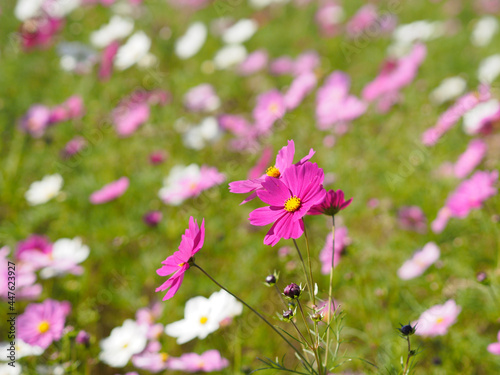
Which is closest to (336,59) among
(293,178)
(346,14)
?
(346,14)

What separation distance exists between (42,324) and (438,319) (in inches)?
48.2

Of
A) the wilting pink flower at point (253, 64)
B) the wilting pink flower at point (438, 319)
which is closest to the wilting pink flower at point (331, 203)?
the wilting pink flower at point (438, 319)

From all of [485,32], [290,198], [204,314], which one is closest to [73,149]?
[204,314]

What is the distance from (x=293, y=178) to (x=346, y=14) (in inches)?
163

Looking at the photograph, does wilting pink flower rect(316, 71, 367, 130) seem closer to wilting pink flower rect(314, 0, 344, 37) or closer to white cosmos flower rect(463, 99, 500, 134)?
white cosmos flower rect(463, 99, 500, 134)

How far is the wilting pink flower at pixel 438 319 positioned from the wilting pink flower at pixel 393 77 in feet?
4.84

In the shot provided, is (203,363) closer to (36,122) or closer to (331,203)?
(331,203)

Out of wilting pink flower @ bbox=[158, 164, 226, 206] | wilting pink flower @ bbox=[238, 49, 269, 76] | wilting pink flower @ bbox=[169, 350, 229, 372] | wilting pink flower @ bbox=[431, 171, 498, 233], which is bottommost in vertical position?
wilting pink flower @ bbox=[169, 350, 229, 372]

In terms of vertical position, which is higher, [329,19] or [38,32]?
[329,19]

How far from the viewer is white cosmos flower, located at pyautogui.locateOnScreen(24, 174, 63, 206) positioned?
2268 mm

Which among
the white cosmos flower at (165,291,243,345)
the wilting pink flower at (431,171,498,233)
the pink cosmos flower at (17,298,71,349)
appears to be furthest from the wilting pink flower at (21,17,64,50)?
the wilting pink flower at (431,171,498,233)

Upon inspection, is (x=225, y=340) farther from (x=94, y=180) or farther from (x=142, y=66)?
(x=142, y=66)

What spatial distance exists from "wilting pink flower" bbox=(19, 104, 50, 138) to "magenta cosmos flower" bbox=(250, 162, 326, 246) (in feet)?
7.61

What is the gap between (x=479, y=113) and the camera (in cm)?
195
